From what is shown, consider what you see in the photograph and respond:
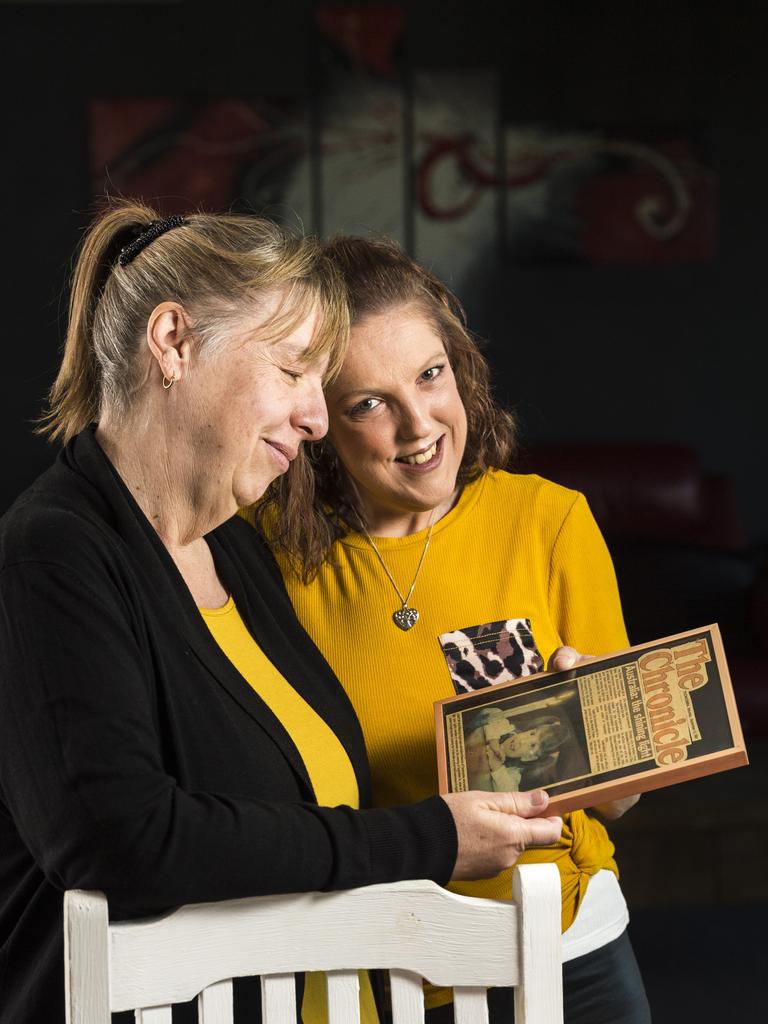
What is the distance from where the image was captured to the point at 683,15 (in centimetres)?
554

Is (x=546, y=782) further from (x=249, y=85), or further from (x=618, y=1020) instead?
(x=249, y=85)

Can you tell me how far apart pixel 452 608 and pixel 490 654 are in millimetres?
77

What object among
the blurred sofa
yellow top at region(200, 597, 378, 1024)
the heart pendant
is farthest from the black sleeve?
the blurred sofa

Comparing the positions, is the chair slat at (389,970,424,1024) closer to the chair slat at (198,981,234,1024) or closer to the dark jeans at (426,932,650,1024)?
the chair slat at (198,981,234,1024)

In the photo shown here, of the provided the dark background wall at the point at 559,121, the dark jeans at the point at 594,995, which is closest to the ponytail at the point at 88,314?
the dark jeans at the point at 594,995

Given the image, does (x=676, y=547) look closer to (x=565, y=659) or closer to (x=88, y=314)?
(x=565, y=659)

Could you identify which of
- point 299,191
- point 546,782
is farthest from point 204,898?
point 299,191

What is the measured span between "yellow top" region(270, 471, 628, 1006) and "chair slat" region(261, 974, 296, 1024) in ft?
1.59

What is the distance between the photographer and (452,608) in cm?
156

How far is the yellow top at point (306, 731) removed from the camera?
1.30 meters

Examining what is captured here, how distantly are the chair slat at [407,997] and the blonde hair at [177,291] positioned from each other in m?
0.62

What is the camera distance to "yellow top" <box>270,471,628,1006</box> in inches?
59.4

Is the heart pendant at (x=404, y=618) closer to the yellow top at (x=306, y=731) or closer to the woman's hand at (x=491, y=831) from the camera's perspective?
the yellow top at (x=306, y=731)

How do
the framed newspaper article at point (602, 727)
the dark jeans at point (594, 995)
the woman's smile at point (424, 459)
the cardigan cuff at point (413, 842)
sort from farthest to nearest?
the woman's smile at point (424, 459) → the dark jeans at point (594, 995) → the framed newspaper article at point (602, 727) → the cardigan cuff at point (413, 842)
